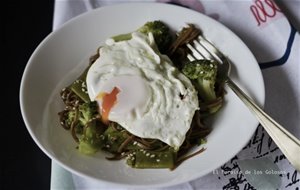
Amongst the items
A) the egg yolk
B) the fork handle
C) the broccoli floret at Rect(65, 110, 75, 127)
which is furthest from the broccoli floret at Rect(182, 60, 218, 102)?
the broccoli floret at Rect(65, 110, 75, 127)

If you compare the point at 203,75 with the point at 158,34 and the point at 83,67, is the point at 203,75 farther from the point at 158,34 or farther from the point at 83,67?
the point at 83,67

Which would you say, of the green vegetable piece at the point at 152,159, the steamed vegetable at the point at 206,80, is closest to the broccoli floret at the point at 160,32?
the steamed vegetable at the point at 206,80

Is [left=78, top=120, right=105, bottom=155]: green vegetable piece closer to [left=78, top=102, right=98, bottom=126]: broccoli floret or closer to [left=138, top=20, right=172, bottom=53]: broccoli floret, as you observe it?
[left=78, top=102, right=98, bottom=126]: broccoli floret

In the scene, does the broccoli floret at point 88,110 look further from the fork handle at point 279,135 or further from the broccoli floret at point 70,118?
the fork handle at point 279,135

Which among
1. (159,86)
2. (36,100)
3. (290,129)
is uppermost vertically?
(36,100)

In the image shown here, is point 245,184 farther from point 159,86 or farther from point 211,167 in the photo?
point 159,86

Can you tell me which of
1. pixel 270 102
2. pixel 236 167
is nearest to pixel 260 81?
pixel 270 102

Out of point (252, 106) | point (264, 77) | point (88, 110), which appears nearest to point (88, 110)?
point (88, 110)
